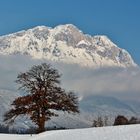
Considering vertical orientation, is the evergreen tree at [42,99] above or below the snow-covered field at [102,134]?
above

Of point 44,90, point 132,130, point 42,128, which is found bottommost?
point 132,130

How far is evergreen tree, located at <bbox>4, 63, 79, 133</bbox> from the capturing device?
8075 cm

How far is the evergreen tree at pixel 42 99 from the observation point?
80.8 m

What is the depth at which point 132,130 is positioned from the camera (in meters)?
38.8

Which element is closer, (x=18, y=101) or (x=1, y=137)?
(x=1, y=137)

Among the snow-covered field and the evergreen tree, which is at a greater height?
the evergreen tree

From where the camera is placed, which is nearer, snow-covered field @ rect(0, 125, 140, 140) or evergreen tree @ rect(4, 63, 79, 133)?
snow-covered field @ rect(0, 125, 140, 140)

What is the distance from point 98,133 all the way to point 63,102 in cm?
4036

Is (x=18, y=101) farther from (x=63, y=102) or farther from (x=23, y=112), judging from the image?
(x=63, y=102)

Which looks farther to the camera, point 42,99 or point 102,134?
point 42,99

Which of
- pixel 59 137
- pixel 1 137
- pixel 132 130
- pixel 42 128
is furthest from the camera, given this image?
pixel 42 128

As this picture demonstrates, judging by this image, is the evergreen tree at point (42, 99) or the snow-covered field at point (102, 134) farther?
the evergreen tree at point (42, 99)

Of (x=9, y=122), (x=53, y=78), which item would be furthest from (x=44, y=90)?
(x=9, y=122)

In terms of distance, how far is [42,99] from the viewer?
8094 cm
